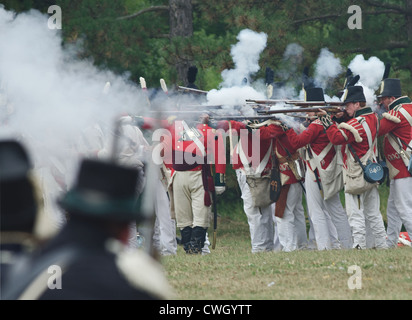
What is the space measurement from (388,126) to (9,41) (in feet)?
14.0

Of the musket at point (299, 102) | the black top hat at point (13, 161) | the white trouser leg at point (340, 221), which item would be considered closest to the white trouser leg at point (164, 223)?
the musket at point (299, 102)

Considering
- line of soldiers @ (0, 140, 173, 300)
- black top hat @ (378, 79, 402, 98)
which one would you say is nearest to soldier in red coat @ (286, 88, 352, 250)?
black top hat @ (378, 79, 402, 98)

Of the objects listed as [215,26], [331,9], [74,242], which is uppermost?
[215,26]

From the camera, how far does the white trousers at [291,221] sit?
10.1 meters

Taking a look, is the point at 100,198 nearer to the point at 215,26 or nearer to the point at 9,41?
the point at 9,41

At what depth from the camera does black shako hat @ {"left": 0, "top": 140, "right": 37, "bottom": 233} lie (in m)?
3.53

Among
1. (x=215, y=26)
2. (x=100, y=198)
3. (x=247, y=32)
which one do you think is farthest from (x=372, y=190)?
(x=215, y=26)

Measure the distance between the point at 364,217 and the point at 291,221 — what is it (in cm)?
102

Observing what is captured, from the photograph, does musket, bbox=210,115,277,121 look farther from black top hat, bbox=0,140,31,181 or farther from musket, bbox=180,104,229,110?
black top hat, bbox=0,140,31,181

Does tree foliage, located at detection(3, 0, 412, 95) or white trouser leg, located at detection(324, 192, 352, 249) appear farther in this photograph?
tree foliage, located at detection(3, 0, 412, 95)

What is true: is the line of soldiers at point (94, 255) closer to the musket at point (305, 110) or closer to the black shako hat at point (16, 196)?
the black shako hat at point (16, 196)

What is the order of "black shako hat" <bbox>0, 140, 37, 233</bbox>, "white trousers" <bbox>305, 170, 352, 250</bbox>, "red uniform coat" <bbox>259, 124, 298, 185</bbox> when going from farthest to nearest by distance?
"white trousers" <bbox>305, 170, 352, 250</bbox> < "red uniform coat" <bbox>259, 124, 298, 185</bbox> < "black shako hat" <bbox>0, 140, 37, 233</bbox>

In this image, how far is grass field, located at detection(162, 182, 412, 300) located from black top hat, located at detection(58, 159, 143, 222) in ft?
10.6
